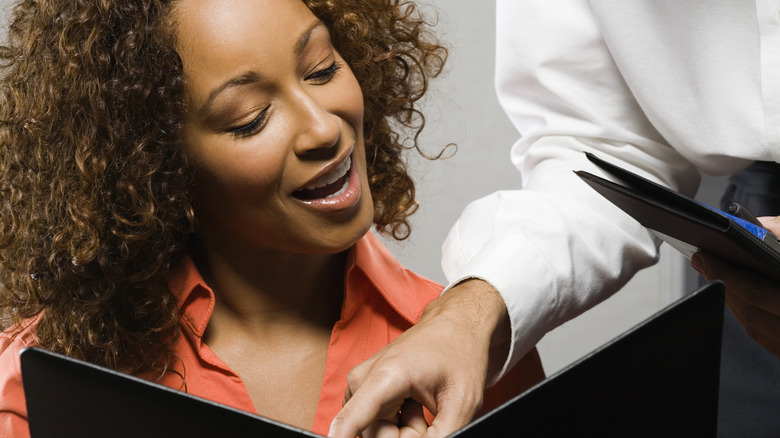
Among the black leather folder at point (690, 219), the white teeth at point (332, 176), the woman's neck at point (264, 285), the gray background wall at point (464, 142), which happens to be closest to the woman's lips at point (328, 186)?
the white teeth at point (332, 176)

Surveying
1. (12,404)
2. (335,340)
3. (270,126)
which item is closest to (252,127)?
(270,126)

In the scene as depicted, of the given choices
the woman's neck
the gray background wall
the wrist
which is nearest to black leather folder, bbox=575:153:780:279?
the wrist

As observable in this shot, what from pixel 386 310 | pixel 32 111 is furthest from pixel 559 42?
pixel 32 111

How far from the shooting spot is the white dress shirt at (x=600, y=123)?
2.94ft

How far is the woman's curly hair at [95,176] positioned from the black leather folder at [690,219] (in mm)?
467

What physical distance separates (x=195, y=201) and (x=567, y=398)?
55cm

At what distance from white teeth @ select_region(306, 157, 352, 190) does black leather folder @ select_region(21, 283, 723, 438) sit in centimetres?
40

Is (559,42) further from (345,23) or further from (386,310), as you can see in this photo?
(386,310)

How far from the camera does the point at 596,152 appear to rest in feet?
3.44

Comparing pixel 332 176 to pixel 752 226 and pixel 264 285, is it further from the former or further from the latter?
pixel 752 226

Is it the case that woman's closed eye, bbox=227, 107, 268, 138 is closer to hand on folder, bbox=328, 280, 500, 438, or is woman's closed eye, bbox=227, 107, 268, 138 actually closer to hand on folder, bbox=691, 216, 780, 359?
hand on folder, bbox=328, 280, 500, 438

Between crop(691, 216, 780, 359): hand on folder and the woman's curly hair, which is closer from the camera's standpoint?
crop(691, 216, 780, 359): hand on folder

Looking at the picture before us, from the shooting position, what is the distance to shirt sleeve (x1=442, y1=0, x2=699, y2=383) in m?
0.88

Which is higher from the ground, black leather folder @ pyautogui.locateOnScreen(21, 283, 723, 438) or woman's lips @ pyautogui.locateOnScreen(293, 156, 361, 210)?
black leather folder @ pyautogui.locateOnScreen(21, 283, 723, 438)
